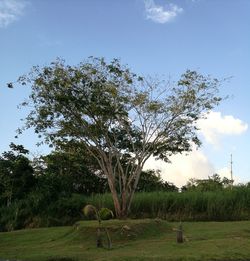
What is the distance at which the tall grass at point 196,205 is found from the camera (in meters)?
19.9

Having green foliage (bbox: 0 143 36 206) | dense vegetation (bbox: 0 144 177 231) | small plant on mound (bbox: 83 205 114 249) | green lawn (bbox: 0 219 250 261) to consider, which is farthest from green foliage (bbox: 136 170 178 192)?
small plant on mound (bbox: 83 205 114 249)

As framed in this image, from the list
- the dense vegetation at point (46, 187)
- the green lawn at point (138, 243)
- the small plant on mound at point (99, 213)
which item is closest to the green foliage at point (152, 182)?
the dense vegetation at point (46, 187)

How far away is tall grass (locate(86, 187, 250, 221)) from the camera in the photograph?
19.9 meters

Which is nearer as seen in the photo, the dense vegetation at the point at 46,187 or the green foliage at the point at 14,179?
the dense vegetation at the point at 46,187

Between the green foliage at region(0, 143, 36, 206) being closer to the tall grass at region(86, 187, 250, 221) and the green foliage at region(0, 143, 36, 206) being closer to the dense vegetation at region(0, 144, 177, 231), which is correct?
the dense vegetation at region(0, 144, 177, 231)

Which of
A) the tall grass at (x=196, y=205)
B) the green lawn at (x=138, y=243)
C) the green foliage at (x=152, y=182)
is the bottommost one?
the green lawn at (x=138, y=243)

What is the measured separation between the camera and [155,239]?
13.9m

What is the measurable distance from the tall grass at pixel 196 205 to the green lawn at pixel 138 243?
3.80m

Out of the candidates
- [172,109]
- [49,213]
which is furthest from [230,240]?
[49,213]

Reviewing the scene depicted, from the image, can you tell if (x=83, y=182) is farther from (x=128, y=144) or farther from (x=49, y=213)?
(x=128, y=144)

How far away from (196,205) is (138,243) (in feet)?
25.3

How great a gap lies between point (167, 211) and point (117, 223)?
639 cm

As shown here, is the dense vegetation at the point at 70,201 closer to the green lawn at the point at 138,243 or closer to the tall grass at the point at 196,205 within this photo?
the tall grass at the point at 196,205

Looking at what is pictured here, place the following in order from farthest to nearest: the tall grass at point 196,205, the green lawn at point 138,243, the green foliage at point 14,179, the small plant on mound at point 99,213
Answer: the green foliage at point 14,179 < the tall grass at point 196,205 < the small plant on mound at point 99,213 < the green lawn at point 138,243
